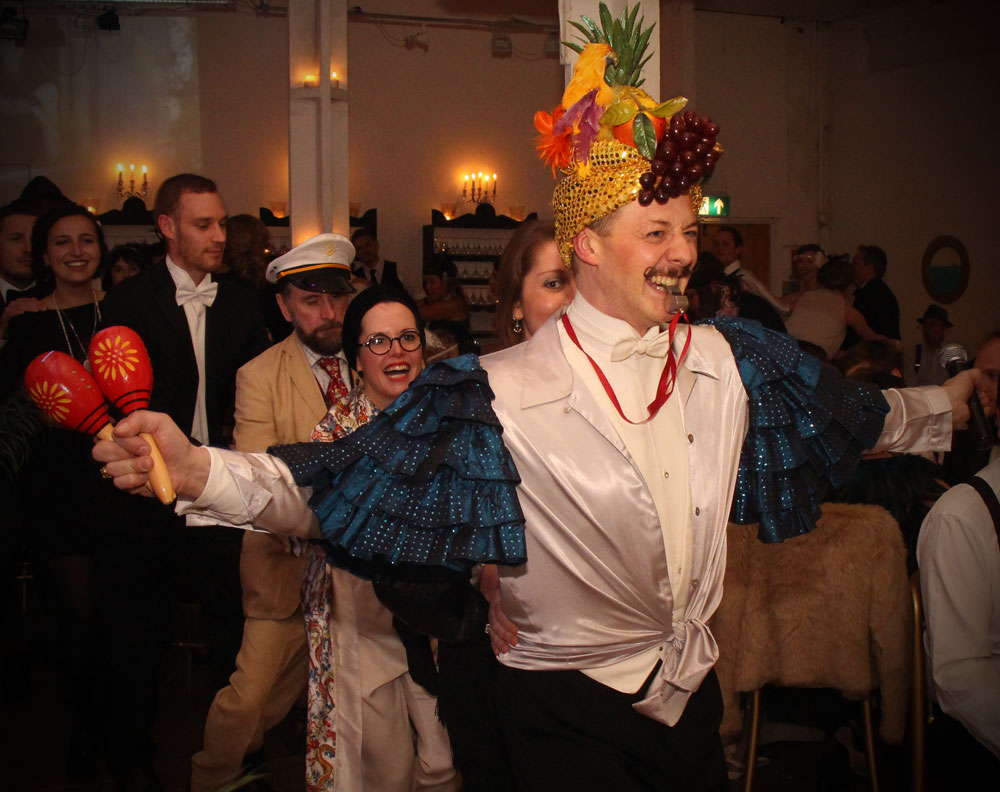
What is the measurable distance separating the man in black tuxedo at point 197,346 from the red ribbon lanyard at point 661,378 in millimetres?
2057

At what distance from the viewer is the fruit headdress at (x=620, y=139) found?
6.27 ft

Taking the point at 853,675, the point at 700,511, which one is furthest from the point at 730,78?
the point at 700,511

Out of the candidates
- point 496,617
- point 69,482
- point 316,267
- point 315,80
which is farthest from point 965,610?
point 315,80

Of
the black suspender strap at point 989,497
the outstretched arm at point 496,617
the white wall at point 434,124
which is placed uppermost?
the white wall at point 434,124

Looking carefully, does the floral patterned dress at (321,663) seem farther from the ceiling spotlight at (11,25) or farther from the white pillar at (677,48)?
the ceiling spotlight at (11,25)

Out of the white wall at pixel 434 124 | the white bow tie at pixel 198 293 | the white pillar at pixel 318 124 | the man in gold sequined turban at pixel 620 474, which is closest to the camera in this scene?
the man in gold sequined turban at pixel 620 474

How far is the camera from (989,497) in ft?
8.05

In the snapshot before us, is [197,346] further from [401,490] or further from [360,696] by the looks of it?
[401,490]

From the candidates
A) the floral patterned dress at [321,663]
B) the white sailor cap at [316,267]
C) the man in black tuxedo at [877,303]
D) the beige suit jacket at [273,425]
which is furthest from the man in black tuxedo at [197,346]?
the man in black tuxedo at [877,303]

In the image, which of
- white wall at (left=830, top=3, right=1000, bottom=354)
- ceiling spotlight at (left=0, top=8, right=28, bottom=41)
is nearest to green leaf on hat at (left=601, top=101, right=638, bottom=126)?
white wall at (left=830, top=3, right=1000, bottom=354)

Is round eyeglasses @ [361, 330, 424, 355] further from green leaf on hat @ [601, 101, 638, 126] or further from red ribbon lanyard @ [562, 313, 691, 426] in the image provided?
green leaf on hat @ [601, 101, 638, 126]

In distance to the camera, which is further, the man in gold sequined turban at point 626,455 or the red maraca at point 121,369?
the man in gold sequined turban at point 626,455

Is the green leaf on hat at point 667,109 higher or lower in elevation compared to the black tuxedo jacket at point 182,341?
higher

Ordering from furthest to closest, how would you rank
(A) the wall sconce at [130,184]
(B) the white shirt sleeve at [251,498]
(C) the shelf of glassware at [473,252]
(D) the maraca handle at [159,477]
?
(C) the shelf of glassware at [473,252], (A) the wall sconce at [130,184], (B) the white shirt sleeve at [251,498], (D) the maraca handle at [159,477]
